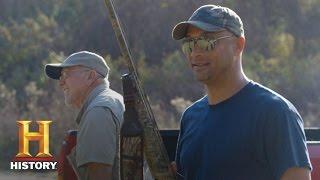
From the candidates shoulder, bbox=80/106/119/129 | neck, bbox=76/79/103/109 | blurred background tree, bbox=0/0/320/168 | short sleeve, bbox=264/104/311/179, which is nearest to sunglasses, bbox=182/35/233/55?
short sleeve, bbox=264/104/311/179

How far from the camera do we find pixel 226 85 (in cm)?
254

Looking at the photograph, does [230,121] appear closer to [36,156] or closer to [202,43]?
[202,43]

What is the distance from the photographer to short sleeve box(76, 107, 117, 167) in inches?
140

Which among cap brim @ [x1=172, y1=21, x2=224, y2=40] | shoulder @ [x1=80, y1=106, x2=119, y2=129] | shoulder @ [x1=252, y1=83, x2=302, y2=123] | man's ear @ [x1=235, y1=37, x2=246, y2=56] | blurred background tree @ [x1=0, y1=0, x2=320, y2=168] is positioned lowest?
blurred background tree @ [x1=0, y1=0, x2=320, y2=168]

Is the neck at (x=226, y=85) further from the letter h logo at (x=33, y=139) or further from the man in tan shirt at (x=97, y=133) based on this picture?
the letter h logo at (x=33, y=139)

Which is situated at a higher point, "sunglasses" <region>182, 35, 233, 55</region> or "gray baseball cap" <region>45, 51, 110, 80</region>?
"sunglasses" <region>182, 35, 233, 55</region>

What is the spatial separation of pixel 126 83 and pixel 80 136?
76cm

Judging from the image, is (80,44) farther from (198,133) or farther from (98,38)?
(198,133)

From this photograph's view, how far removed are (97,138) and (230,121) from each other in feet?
4.05

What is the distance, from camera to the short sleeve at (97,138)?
3557 mm

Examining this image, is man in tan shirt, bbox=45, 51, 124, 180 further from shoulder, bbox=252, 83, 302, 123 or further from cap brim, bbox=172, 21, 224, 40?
shoulder, bbox=252, 83, 302, 123

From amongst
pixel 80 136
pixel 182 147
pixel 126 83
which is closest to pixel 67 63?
pixel 80 136

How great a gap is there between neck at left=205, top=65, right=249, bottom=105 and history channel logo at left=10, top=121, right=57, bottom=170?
7.24 m

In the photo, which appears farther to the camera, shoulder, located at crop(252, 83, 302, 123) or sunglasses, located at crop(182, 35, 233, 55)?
sunglasses, located at crop(182, 35, 233, 55)
